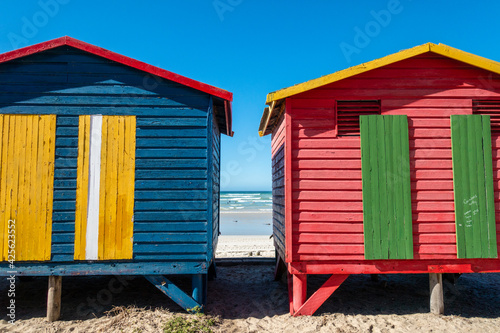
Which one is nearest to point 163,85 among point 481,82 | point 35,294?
point 35,294

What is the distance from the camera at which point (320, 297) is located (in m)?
5.78

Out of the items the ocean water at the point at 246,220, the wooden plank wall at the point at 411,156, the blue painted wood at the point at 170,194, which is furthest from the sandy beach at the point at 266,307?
the ocean water at the point at 246,220

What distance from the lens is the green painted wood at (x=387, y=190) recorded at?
554 cm

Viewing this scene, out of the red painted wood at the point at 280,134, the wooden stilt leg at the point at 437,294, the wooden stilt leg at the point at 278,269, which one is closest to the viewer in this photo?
the wooden stilt leg at the point at 437,294

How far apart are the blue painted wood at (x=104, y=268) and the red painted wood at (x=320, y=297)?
198 cm

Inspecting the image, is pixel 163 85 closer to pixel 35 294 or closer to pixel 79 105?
pixel 79 105

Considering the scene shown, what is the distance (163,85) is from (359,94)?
3631 millimetres

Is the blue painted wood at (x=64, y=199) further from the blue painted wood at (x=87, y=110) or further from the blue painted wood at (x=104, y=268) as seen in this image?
the blue painted wood at (x=87, y=110)

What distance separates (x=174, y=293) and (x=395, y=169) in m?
4.59

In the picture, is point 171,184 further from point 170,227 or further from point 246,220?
point 246,220

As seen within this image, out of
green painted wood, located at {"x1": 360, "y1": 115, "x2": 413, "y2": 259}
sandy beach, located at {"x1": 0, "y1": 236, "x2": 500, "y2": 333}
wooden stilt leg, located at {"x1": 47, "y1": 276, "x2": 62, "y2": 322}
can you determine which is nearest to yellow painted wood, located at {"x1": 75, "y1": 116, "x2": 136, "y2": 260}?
wooden stilt leg, located at {"x1": 47, "y1": 276, "x2": 62, "y2": 322}

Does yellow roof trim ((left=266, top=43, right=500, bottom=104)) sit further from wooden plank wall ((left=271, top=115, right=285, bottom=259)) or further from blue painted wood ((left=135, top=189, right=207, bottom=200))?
blue painted wood ((left=135, top=189, right=207, bottom=200))

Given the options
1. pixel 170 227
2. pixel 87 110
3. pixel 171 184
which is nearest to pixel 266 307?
pixel 170 227

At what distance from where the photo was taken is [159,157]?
5.63 meters
